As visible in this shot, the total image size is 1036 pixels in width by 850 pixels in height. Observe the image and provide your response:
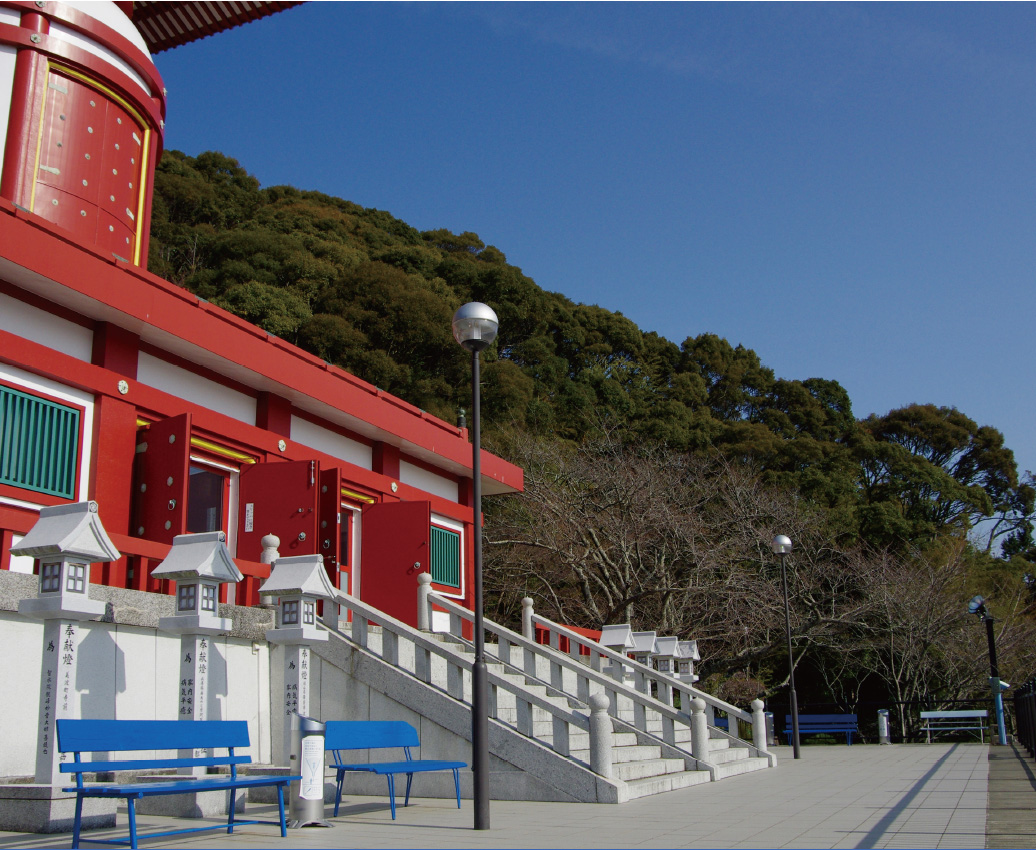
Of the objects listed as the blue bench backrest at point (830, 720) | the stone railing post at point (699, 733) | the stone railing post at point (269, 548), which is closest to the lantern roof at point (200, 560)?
the stone railing post at point (269, 548)

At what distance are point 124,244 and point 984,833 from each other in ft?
42.3

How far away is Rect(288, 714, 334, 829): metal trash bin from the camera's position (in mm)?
7473

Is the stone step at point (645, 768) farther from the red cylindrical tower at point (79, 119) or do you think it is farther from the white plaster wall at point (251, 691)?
the red cylindrical tower at point (79, 119)

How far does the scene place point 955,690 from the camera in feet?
92.4

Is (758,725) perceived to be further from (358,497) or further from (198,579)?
(198,579)

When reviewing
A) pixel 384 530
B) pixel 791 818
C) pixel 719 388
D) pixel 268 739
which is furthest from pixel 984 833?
pixel 719 388

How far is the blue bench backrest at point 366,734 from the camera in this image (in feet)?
27.1

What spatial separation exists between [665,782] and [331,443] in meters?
7.30

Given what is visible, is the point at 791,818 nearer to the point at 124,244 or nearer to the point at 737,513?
the point at 124,244

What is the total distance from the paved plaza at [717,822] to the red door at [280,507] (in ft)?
11.9

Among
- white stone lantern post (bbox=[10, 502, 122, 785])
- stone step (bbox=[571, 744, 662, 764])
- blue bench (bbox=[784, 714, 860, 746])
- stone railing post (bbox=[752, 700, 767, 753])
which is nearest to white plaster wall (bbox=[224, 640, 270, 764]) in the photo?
white stone lantern post (bbox=[10, 502, 122, 785])

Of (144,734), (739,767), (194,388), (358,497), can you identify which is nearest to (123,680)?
(144,734)

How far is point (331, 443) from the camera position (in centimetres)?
1476

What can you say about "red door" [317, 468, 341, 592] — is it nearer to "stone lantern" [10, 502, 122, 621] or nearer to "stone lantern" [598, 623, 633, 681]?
"stone lantern" [10, 502, 122, 621]
